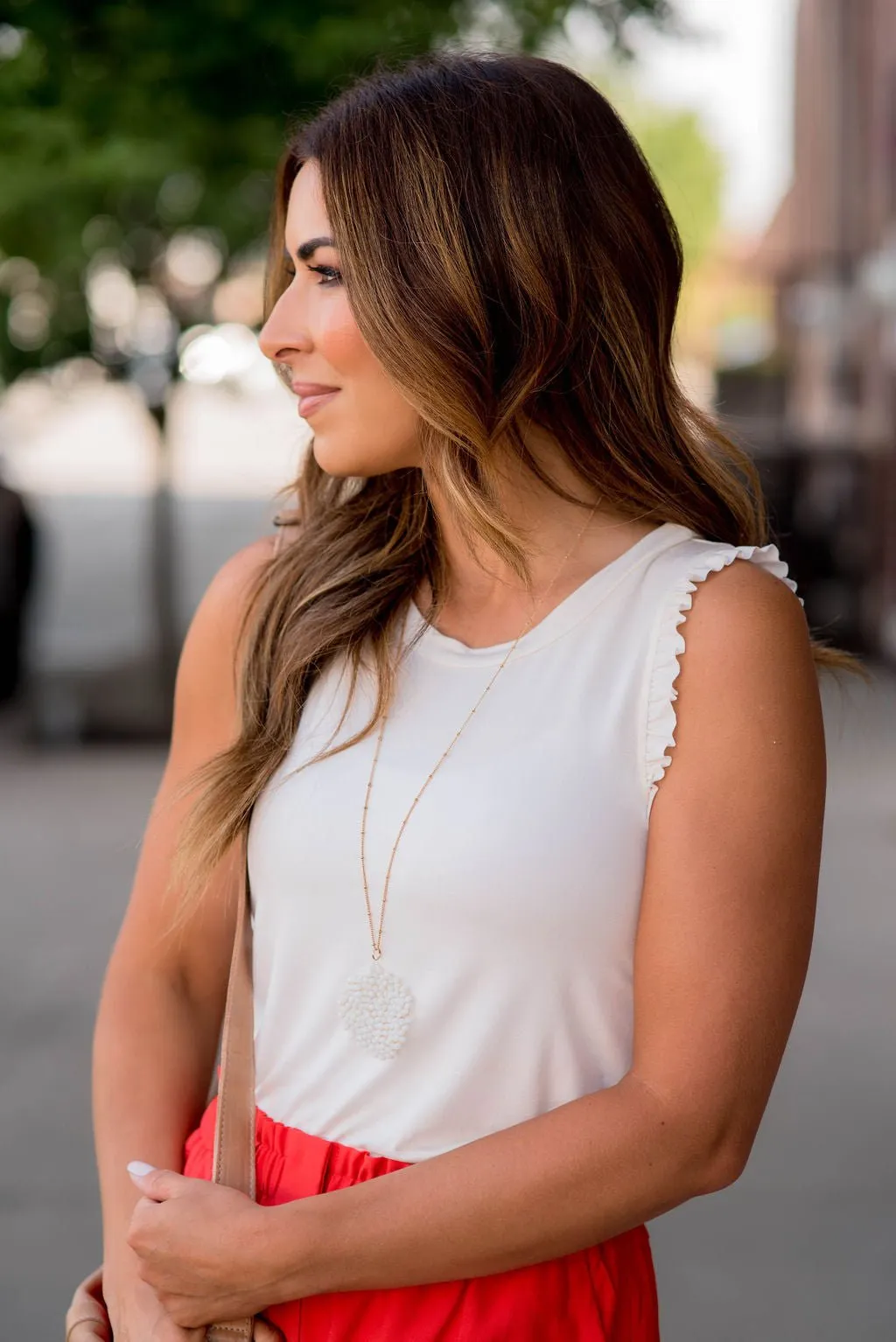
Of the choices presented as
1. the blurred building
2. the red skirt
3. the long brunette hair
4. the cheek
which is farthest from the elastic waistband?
the blurred building

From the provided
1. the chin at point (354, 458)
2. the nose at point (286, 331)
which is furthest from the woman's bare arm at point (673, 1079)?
the nose at point (286, 331)

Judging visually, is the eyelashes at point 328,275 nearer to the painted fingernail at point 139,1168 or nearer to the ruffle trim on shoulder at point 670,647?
the ruffle trim on shoulder at point 670,647

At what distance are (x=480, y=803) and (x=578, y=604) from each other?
27 centimetres

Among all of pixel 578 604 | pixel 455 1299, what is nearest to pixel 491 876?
pixel 578 604

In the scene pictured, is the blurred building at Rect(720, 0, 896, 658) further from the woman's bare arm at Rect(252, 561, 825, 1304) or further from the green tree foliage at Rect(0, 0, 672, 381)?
the woman's bare arm at Rect(252, 561, 825, 1304)

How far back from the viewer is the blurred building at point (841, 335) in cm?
1281

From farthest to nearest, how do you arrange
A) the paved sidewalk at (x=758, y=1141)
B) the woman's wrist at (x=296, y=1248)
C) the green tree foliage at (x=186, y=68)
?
the green tree foliage at (x=186, y=68)
the paved sidewalk at (x=758, y=1141)
the woman's wrist at (x=296, y=1248)

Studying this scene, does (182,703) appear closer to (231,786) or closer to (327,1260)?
(231,786)

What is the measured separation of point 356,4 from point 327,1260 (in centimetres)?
594

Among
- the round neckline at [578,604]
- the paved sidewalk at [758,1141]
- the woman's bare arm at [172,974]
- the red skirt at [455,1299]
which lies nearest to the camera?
the red skirt at [455,1299]

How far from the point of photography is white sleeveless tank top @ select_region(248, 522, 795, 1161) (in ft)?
5.48

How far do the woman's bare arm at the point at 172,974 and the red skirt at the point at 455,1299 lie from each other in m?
0.14

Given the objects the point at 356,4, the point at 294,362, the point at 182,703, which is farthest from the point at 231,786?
the point at 356,4

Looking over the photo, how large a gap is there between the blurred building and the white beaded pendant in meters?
8.81
